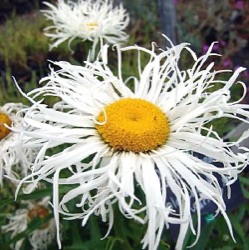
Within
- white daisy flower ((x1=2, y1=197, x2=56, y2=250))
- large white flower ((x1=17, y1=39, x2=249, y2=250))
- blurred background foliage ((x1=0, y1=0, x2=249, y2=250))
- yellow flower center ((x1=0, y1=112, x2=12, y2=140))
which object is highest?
large white flower ((x1=17, y1=39, x2=249, y2=250))

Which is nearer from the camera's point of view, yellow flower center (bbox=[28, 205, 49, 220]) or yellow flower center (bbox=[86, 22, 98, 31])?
yellow flower center (bbox=[28, 205, 49, 220])

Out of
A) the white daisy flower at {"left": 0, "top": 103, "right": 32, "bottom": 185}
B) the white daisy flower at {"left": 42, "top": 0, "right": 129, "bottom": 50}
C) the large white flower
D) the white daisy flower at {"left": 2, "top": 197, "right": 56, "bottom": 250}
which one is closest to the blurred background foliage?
the white daisy flower at {"left": 42, "top": 0, "right": 129, "bottom": 50}

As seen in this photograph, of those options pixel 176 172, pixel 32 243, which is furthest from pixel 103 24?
pixel 176 172

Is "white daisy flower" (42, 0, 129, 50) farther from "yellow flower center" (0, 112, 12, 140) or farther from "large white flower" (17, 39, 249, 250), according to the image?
"large white flower" (17, 39, 249, 250)

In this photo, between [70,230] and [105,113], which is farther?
[70,230]

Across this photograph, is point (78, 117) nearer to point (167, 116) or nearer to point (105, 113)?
point (105, 113)
